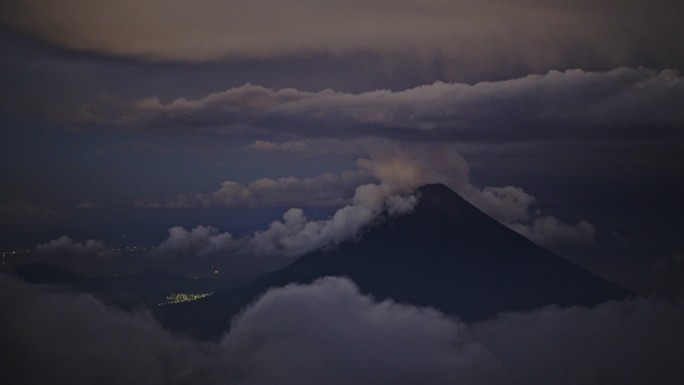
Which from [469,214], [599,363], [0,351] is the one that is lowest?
[599,363]

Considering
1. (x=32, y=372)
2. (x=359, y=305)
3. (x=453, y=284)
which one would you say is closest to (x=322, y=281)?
(x=359, y=305)

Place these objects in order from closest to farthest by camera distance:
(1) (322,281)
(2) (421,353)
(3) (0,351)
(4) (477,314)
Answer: (3) (0,351), (2) (421,353), (4) (477,314), (1) (322,281)

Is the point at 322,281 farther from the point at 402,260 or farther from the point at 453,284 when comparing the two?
the point at 453,284

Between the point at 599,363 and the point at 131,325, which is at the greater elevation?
the point at 131,325

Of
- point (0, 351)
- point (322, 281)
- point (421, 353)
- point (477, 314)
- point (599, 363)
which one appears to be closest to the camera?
point (0, 351)

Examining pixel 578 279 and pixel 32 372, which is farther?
pixel 578 279

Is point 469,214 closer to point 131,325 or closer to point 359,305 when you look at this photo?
point 359,305
